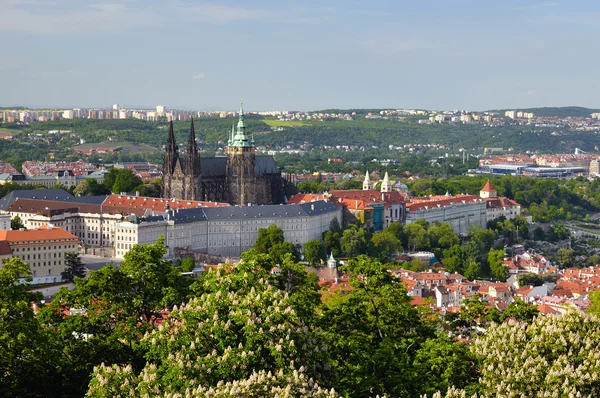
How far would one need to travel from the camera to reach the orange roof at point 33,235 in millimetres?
78750

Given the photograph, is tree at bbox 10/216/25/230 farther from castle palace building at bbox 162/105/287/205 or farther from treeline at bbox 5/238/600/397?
treeline at bbox 5/238/600/397

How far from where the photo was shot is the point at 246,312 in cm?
2728

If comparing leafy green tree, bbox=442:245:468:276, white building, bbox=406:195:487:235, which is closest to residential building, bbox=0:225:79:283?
leafy green tree, bbox=442:245:468:276

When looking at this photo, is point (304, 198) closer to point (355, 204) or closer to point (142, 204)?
point (355, 204)

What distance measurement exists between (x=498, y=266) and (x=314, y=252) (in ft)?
52.5

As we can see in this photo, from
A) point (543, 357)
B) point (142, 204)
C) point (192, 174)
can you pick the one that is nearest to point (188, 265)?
point (142, 204)

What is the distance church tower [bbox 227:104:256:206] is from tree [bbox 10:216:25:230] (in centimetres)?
2439

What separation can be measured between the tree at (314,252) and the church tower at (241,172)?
17896 mm

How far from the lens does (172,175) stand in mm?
111188

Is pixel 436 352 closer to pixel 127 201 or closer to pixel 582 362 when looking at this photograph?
pixel 582 362

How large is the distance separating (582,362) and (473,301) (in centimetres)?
620

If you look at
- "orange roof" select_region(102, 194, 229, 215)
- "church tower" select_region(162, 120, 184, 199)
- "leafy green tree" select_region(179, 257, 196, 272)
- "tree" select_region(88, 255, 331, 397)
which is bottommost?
"leafy green tree" select_region(179, 257, 196, 272)

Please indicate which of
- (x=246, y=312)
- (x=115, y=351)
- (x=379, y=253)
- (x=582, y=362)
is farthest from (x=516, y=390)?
(x=379, y=253)

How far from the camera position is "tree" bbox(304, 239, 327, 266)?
94375 mm
